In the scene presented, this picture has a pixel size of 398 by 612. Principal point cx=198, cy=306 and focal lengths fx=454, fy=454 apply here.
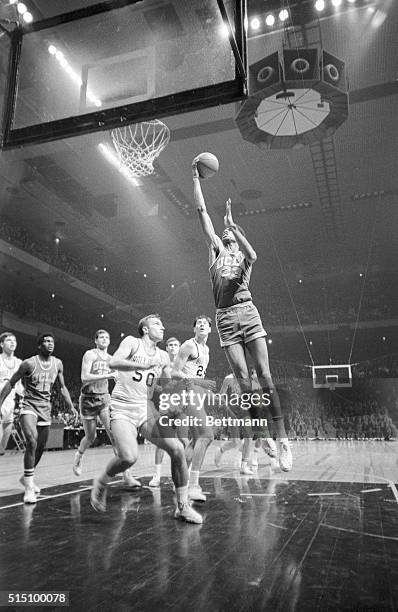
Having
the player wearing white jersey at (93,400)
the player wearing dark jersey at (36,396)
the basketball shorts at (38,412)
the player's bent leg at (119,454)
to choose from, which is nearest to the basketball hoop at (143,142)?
the player wearing white jersey at (93,400)

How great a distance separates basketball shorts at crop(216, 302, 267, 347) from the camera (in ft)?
A: 12.1

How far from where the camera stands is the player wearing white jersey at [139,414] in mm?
3326

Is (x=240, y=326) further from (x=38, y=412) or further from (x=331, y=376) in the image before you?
(x=331, y=376)

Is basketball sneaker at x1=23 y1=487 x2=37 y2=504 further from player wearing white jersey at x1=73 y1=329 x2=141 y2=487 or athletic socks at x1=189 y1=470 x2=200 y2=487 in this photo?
player wearing white jersey at x1=73 y1=329 x2=141 y2=487

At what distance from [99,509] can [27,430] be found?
1369 millimetres

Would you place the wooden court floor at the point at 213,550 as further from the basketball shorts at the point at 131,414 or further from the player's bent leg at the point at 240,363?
the player's bent leg at the point at 240,363

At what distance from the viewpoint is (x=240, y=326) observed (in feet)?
12.1

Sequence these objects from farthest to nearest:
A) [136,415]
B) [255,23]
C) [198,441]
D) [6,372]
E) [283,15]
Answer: [255,23]
[283,15]
[6,372]
[198,441]
[136,415]

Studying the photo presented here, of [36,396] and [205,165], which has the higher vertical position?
[205,165]

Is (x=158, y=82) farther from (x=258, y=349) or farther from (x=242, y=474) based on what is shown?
(x=242, y=474)

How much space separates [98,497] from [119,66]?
352 cm

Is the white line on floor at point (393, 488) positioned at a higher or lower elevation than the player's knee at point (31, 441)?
lower

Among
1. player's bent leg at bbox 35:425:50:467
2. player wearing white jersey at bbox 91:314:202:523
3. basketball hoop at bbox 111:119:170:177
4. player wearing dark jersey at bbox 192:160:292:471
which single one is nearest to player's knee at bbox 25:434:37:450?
player's bent leg at bbox 35:425:50:467

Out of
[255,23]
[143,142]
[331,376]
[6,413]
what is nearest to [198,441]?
[6,413]
